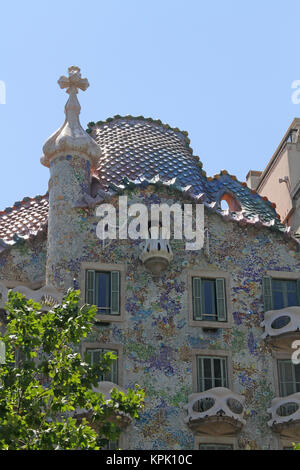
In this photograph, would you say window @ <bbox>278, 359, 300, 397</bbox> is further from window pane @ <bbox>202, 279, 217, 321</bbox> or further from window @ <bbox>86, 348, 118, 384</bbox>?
window @ <bbox>86, 348, 118, 384</bbox>

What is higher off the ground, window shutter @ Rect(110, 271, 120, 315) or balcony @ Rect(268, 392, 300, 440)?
window shutter @ Rect(110, 271, 120, 315)

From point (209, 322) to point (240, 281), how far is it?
64.3 inches

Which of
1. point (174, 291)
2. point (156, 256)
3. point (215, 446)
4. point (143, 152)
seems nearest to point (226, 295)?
point (174, 291)

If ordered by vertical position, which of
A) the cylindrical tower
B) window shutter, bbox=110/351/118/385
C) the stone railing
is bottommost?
window shutter, bbox=110/351/118/385

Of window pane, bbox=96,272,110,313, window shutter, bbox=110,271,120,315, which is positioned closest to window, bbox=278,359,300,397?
window shutter, bbox=110,271,120,315

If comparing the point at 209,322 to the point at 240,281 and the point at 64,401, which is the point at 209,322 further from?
the point at 64,401

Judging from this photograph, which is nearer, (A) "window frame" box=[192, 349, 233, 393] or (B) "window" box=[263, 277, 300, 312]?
(A) "window frame" box=[192, 349, 233, 393]

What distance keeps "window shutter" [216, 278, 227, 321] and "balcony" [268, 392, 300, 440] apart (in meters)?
2.78

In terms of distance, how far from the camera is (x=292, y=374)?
27.5m

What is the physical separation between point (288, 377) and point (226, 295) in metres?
2.72

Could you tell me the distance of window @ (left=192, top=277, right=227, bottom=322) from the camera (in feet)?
91.8

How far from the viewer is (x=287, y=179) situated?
34000 mm
